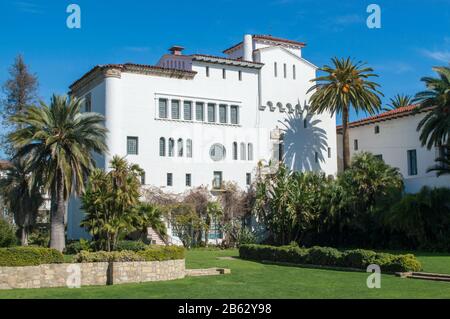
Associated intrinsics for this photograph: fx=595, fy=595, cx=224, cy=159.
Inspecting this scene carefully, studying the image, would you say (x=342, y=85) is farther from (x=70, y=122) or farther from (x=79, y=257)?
(x=79, y=257)

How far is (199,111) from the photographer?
169 ft

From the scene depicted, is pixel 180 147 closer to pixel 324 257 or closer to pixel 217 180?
pixel 217 180

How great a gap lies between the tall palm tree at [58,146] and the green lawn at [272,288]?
529 inches

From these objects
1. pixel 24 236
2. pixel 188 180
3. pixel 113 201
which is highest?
pixel 188 180

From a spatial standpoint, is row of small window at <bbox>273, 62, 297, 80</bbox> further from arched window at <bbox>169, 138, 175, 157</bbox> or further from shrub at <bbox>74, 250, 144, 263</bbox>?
shrub at <bbox>74, 250, 144, 263</bbox>

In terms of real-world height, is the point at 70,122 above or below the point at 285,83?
below

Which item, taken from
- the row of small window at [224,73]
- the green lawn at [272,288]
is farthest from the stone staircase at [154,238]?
the green lawn at [272,288]

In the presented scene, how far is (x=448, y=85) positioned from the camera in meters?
40.3

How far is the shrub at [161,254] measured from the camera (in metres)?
26.2

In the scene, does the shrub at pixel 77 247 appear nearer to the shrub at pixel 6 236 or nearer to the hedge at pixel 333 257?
the shrub at pixel 6 236

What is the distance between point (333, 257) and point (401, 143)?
2262cm

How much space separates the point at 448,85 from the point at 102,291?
28.5 meters

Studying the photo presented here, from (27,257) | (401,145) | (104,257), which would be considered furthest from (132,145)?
(27,257)
